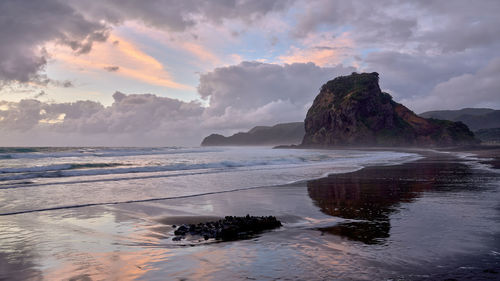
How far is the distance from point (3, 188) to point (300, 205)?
50.9 ft

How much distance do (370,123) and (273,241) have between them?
443 feet

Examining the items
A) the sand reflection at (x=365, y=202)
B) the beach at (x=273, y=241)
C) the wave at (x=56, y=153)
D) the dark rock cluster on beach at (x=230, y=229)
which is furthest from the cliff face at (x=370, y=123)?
the dark rock cluster on beach at (x=230, y=229)

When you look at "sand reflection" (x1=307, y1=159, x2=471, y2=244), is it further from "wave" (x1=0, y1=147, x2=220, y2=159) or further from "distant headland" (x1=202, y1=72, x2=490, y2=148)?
"distant headland" (x1=202, y1=72, x2=490, y2=148)

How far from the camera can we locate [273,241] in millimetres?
6719

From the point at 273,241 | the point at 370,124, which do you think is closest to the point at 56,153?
the point at 273,241

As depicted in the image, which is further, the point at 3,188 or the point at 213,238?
the point at 3,188

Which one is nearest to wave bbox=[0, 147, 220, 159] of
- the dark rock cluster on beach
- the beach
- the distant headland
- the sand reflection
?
the beach

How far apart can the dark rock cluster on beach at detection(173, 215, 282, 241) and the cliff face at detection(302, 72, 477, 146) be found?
126181mm

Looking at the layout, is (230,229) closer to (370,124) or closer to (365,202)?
(365,202)

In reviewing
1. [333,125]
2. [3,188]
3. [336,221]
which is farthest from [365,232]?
[333,125]

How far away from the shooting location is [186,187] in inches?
669

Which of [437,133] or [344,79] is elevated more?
[344,79]

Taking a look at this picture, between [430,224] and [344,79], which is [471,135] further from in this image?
[430,224]

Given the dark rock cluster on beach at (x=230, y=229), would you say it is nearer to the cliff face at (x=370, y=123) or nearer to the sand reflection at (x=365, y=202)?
the sand reflection at (x=365, y=202)
